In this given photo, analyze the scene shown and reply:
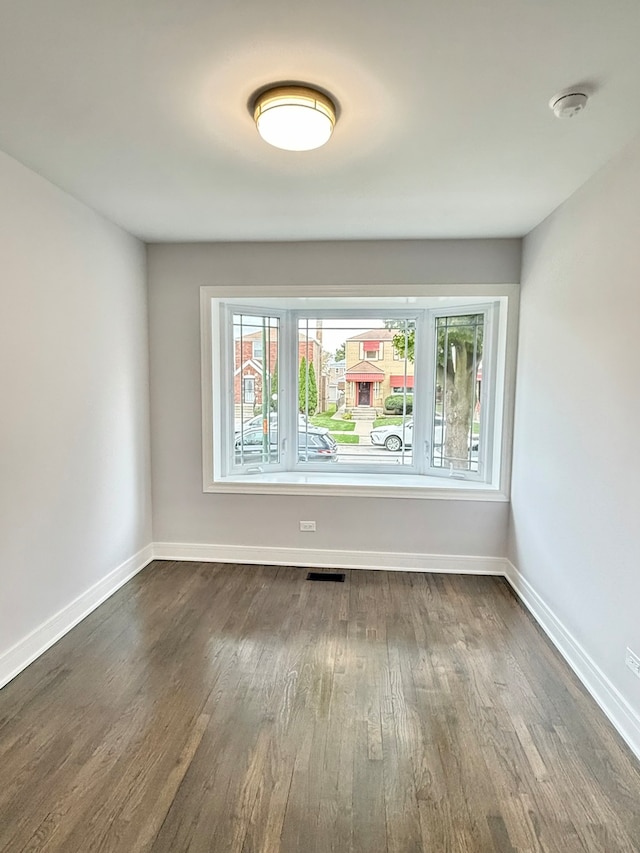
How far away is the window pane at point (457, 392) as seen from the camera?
3787mm

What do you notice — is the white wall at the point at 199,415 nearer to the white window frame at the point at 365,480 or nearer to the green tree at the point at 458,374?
the white window frame at the point at 365,480

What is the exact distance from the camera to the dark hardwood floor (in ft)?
5.01

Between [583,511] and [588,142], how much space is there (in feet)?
5.68

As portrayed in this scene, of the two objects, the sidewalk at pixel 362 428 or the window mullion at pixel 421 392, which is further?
the sidewalk at pixel 362 428

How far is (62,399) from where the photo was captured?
2637 mm

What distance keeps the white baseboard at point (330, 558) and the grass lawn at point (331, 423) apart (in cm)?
113

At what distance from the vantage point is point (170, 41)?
1436mm

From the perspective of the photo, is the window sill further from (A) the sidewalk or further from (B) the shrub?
(B) the shrub

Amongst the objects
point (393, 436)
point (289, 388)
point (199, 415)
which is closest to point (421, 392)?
point (393, 436)

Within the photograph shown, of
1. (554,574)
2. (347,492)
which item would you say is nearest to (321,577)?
(347,492)

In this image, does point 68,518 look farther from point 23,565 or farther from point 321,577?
point 321,577

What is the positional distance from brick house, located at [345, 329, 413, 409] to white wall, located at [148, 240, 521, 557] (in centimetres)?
76

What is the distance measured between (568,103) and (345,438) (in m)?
2.95

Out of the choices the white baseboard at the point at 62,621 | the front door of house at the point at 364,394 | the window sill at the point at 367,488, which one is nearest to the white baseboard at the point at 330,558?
the white baseboard at the point at 62,621
